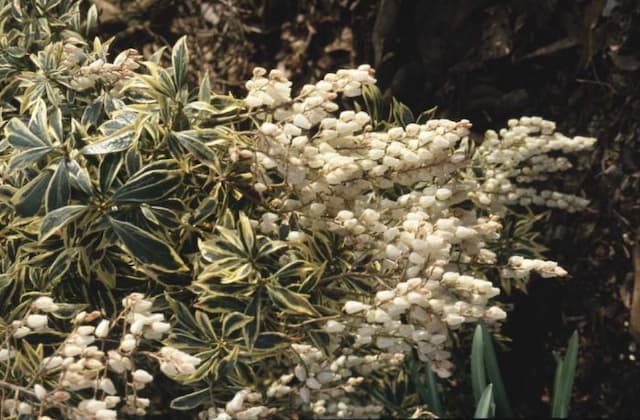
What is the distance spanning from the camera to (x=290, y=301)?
1.30m

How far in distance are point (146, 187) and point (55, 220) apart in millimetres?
147

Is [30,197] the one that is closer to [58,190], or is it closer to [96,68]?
[58,190]

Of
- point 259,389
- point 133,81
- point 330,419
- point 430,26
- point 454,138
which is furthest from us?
point 430,26

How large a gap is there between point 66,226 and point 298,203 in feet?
1.23

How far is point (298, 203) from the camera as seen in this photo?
4.51 ft

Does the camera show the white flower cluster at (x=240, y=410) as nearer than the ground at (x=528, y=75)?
Yes

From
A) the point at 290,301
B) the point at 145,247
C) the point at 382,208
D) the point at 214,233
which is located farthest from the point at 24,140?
the point at 382,208

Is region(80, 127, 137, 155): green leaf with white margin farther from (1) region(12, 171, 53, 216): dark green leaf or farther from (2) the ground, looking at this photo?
(2) the ground

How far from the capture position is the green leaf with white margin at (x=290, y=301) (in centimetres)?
130

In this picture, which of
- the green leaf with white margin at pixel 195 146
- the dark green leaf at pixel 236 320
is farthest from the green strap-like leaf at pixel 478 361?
the green leaf with white margin at pixel 195 146

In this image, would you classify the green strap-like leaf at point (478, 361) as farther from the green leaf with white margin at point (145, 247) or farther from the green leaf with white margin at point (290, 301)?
the green leaf with white margin at point (145, 247)

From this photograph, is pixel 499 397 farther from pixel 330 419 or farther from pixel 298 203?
pixel 298 203

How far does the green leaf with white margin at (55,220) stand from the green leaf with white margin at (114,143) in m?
0.10

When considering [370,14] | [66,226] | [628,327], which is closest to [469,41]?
[370,14]
